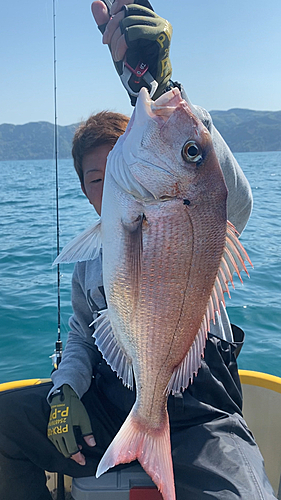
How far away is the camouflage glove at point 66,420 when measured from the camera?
1703mm

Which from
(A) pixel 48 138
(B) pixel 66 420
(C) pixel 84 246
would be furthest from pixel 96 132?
(A) pixel 48 138

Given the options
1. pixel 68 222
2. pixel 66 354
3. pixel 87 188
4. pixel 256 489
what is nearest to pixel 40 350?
pixel 66 354

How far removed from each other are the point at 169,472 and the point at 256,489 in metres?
0.43

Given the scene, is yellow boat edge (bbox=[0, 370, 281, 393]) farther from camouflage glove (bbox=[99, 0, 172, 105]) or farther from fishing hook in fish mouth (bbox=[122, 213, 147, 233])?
camouflage glove (bbox=[99, 0, 172, 105])

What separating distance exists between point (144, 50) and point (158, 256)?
0.79m

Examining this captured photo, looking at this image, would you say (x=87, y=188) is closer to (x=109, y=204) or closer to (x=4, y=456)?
(x=109, y=204)

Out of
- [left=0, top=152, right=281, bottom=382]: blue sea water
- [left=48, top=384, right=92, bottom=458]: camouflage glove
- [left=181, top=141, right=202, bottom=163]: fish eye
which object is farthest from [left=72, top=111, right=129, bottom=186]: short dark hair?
[left=0, top=152, right=281, bottom=382]: blue sea water

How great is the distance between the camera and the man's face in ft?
6.24

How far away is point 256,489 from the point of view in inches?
59.4

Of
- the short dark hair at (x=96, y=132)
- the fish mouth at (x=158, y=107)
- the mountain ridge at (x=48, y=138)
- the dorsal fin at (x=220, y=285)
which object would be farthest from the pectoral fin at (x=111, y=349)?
the mountain ridge at (x=48, y=138)

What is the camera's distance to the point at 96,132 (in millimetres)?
1942

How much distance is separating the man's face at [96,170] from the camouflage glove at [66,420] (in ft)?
3.01

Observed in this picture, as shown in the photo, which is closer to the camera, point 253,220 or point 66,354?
point 66,354

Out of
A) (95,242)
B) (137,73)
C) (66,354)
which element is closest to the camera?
(95,242)
